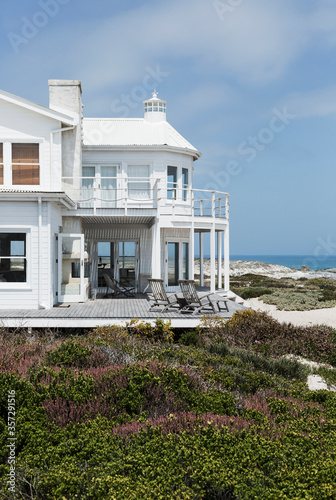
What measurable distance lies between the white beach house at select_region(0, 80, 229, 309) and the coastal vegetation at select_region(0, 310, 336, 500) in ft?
19.9

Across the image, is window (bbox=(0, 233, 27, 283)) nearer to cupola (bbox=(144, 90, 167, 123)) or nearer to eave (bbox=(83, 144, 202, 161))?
eave (bbox=(83, 144, 202, 161))

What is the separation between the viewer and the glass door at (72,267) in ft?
50.1

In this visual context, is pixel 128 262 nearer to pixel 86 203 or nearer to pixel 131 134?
pixel 86 203

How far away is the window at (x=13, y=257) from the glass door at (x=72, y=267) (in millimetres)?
1760

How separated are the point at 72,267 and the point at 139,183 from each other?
18.7 feet

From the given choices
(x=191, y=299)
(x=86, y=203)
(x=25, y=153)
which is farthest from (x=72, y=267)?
(x=191, y=299)

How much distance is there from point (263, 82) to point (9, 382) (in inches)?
502

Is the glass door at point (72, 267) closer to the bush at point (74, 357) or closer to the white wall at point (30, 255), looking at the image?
the white wall at point (30, 255)

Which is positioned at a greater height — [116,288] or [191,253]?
[191,253]

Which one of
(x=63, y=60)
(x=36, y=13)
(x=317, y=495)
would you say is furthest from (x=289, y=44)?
(x=317, y=495)

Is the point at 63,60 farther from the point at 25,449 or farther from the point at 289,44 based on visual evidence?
the point at 25,449

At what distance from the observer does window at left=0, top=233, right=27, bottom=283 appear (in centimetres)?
1342

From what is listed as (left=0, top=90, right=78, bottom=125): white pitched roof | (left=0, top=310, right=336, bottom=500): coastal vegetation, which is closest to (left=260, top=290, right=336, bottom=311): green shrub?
(left=0, top=90, right=78, bottom=125): white pitched roof

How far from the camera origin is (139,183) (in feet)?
64.1
